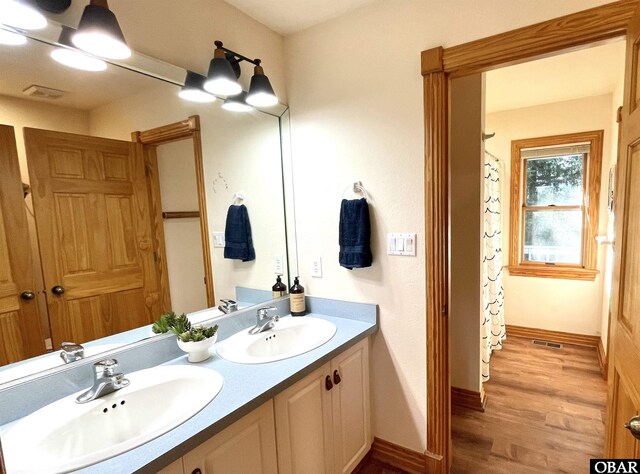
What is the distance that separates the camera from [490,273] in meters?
2.80

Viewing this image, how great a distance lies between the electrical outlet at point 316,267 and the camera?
202 cm

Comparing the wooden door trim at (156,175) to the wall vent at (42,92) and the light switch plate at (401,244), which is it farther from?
the light switch plate at (401,244)

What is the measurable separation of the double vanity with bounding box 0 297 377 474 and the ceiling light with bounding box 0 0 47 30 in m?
1.11

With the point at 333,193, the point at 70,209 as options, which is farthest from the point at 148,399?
the point at 333,193

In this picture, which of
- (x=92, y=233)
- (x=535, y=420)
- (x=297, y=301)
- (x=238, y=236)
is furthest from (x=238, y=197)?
(x=535, y=420)

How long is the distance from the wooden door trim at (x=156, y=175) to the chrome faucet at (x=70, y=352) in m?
0.35

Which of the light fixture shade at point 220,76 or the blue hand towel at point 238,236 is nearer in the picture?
the light fixture shade at point 220,76

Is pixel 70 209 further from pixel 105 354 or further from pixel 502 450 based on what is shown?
pixel 502 450

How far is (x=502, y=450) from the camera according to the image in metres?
2.00

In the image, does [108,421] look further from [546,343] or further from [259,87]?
[546,343]

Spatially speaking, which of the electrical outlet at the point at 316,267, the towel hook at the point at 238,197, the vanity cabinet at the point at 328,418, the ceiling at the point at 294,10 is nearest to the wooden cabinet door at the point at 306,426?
the vanity cabinet at the point at 328,418

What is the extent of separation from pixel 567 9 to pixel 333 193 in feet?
4.04

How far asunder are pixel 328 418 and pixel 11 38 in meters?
1.82

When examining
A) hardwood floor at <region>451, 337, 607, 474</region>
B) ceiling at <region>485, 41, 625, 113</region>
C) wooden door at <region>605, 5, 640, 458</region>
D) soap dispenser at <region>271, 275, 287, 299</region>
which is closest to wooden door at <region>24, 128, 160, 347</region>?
soap dispenser at <region>271, 275, 287, 299</region>
